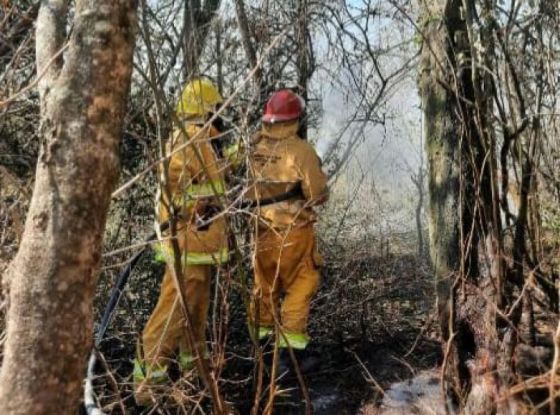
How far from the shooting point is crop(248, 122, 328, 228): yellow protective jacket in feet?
15.5

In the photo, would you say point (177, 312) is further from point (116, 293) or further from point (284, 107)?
point (284, 107)

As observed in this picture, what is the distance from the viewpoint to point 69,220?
158 cm

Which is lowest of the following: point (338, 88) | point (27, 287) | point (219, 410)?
point (219, 410)

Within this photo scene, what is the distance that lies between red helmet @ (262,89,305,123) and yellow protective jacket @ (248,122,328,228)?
0.06m

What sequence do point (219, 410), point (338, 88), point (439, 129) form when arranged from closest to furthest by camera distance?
point (219, 410), point (439, 129), point (338, 88)

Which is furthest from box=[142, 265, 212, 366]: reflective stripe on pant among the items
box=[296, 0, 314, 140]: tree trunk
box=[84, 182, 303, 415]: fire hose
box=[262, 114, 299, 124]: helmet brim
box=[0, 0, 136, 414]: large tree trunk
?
box=[0, 0, 136, 414]: large tree trunk

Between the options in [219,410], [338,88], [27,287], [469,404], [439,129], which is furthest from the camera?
[338,88]

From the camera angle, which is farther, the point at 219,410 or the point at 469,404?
the point at 469,404

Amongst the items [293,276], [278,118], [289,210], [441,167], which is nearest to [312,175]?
[289,210]

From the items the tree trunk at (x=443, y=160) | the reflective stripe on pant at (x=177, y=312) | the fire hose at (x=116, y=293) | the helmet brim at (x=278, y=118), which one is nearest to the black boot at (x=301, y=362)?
the reflective stripe on pant at (x=177, y=312)

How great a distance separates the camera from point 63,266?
1.57 metres

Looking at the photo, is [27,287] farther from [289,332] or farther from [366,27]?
[366,27]

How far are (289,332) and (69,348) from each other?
3.20 m

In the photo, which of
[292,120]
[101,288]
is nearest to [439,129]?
[292,120]
